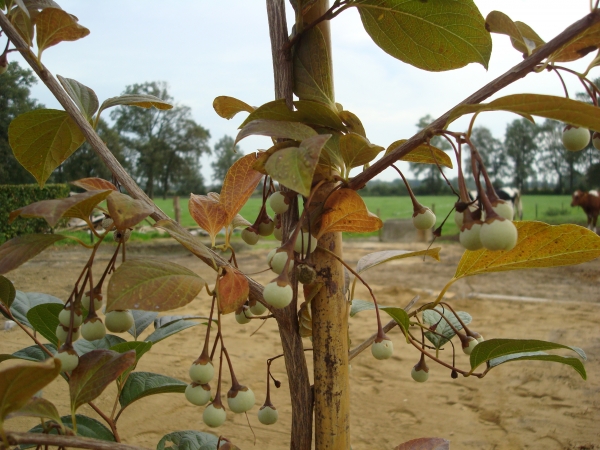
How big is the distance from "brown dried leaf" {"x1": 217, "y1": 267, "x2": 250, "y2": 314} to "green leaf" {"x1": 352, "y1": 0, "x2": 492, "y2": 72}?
0.29 meters

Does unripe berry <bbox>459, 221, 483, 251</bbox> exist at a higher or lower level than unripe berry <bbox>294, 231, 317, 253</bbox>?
higher

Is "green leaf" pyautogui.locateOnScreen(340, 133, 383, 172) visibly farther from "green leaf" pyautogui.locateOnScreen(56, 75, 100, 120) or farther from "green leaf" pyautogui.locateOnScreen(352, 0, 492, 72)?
"green leaf" pyautogui.locateOnScreen(56, 75, 100, 120)

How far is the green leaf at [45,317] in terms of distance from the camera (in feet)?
1.92

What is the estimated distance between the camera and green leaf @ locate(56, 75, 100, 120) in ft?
1.85

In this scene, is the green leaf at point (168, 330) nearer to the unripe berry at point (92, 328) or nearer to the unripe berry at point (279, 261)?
the unripe berry at point (92, 328)

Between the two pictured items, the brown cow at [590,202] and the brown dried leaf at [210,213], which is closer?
the brown dried leaf at [210,213]

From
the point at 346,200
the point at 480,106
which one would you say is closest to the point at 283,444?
the point at 346,200

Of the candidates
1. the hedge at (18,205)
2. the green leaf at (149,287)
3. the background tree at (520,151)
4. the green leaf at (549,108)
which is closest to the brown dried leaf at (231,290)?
the green leaf at (149,287)

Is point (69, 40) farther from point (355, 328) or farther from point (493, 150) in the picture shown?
point (493, 150)

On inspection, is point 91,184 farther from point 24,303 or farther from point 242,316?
point 24,303

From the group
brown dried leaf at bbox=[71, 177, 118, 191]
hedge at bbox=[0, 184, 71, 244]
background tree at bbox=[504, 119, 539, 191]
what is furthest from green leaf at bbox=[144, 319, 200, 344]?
background tree at bbox=[504, 119, 539, 191]

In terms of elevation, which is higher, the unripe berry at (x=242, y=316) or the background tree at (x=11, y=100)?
the background tree at (x=11, y=100)

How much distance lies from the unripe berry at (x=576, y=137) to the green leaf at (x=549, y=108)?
0.10 metres

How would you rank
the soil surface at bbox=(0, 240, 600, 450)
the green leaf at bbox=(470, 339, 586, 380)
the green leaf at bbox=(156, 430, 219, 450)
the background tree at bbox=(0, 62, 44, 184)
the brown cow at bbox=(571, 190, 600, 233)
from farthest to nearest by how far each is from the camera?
the brown cow at bbox=(571, 190, 600, 233) → the background tree at bbox=(0, 62, 44, 184) → the soil surface at bbox=(0, 240, 600, 450) → the green leaf at bbox=(156, 430, 219, 450) → the green leaf at bbox=(470, 339, 586, 380)
